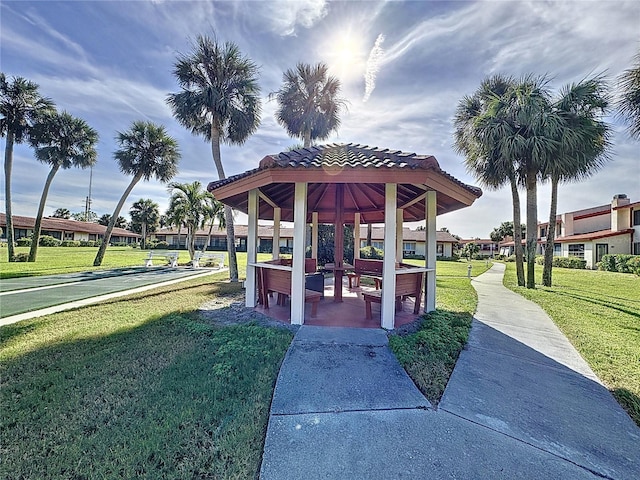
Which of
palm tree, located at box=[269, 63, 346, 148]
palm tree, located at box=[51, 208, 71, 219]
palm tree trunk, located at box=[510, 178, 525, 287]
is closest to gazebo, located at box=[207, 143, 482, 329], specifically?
palm tree trunk, located at box=[510, 178, 525, 287]

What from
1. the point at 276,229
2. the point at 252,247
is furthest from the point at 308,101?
the point at 252,247

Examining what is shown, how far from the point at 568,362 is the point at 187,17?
11.3m

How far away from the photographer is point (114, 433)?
2.43 metres

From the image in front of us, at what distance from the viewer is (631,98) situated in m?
7.97

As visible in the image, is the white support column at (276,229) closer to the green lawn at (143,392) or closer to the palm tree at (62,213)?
the green lawn at (143,392)

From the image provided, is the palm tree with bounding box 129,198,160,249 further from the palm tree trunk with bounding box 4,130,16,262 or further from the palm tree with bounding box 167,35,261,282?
the palm tree with bounding box 167,35,261,282

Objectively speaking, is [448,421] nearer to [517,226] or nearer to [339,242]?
[339,242]

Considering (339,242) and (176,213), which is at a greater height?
(176,213)

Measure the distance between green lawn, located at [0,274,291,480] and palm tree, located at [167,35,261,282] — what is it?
785 centimetres

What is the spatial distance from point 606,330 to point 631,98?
6944 millimetres

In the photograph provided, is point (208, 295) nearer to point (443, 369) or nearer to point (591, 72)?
point (443, 369)

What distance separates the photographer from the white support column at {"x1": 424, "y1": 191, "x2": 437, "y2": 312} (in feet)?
21.1

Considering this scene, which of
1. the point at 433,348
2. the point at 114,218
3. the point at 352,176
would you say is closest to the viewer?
the point at 433,348

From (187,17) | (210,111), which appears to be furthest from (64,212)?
(187,17)
